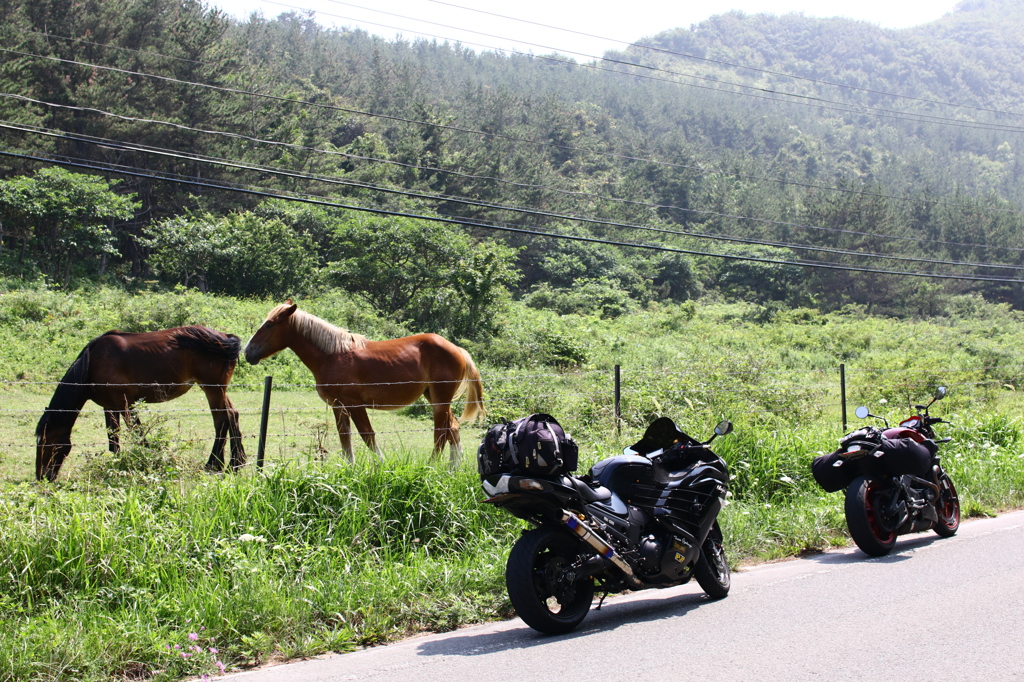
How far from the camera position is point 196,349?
10.0 metres

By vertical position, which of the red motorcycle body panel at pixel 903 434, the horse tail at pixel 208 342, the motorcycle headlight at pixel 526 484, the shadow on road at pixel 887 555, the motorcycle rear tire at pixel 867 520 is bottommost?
the shadow on road at pixel 887 555

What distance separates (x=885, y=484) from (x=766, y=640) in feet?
11.4

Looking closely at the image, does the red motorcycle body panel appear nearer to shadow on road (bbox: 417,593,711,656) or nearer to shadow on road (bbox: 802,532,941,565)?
shadow on road (bbox: 802,532,941,565)

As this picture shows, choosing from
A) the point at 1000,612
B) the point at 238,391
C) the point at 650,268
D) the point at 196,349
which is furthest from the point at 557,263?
the point at 1000,612

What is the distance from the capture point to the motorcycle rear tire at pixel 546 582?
194 inches

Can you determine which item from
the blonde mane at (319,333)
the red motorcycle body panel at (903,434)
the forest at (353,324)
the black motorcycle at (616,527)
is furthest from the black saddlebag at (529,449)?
the blonde mane at (319,333)

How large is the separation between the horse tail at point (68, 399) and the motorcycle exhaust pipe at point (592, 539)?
217 inches

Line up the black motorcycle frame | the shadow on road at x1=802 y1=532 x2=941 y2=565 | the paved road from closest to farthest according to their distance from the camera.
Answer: the paved road < the shadow on road at x1=802 y1=532 x2=941 y2=565 < the black motorcycle frame

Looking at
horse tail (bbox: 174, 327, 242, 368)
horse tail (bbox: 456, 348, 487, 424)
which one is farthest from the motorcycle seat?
horse tail (bbox: 174, 327, 242, 368)

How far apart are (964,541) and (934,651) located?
3.75 m

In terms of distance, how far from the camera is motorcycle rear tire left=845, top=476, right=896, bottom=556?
23.8 feet

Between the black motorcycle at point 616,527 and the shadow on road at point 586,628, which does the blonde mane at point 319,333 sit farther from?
the shadow on road at point 586,628

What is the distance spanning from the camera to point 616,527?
5.55 meters

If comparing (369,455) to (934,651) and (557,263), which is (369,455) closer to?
(934,651)
